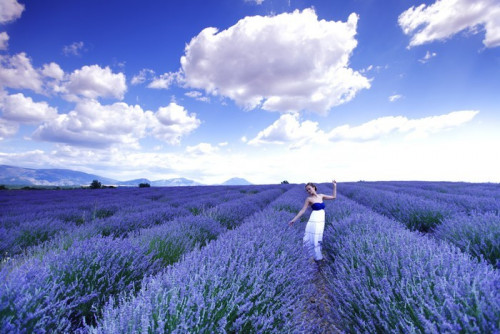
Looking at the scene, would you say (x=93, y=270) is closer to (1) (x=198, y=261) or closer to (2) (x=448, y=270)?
(1) (x=198, y=261)

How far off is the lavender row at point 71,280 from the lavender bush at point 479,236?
343 cm

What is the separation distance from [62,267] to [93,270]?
23 centimetres

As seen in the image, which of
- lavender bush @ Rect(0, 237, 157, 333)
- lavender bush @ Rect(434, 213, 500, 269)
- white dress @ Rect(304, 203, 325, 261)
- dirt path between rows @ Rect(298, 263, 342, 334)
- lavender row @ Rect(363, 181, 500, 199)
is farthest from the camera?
lavender row @ Rect(363, 181, 500, 199)

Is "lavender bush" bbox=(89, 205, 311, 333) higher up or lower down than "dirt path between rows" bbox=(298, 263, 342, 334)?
higher up

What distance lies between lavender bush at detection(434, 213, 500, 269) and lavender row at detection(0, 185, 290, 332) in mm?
3432

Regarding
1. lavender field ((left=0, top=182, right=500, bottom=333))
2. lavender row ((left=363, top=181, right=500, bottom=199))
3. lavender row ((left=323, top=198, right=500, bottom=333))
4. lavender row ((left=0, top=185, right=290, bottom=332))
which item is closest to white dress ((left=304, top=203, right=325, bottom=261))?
lavender field ((left=0, top=182, right=500, bottom=333))

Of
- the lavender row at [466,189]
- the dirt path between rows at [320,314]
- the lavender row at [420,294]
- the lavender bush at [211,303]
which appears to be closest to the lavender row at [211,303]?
the lavender bush at [211,303]

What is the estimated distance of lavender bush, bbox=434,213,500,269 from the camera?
263cm

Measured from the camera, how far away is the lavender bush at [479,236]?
104 inches

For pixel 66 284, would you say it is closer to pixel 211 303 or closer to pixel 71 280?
pixel 71 280

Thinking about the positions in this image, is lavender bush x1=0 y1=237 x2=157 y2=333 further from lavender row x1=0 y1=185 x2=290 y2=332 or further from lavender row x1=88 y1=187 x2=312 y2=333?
lavender row x1=88 y1=187 x2=312 y2=333

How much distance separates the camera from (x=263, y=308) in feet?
4.96

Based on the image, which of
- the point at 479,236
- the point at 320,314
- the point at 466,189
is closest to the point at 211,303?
the point at 320,314

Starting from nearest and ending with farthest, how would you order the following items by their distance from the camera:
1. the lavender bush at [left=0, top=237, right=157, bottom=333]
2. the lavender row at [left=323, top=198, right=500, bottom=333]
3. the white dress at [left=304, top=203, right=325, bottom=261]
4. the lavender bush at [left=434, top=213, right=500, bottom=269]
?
the lavender row at [left=323, top=198, right=500, bottom=333]
the lavender bush at [left=0, top=237, right=157, bottom=333]
the lavender bush at [left=434, top=213, right=500, bottom=269]
the white dress at [left=304, top=203, right=325, bottom=261]
